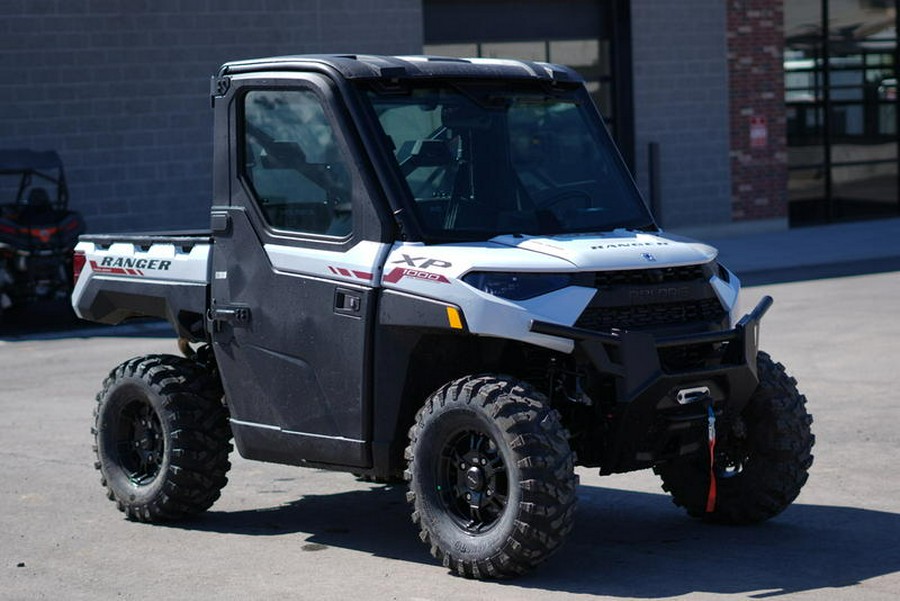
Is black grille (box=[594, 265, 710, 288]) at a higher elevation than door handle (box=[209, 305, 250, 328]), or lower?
higher

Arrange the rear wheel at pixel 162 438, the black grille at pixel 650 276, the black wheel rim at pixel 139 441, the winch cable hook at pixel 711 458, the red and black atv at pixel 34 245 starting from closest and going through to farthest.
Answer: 1. the black grille at pixel 650 276
2. the winch cable hook at pixel 711 458
3. the rear wheel at pixel 162 438
4. the black wheel rim at pixel 139 441
5. the red and black atv at pixel 34 245

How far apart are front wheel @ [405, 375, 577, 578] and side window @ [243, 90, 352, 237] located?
1045 millimetres

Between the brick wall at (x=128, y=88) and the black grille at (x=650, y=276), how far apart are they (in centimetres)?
1475

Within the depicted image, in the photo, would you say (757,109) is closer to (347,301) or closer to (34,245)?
(34,245)

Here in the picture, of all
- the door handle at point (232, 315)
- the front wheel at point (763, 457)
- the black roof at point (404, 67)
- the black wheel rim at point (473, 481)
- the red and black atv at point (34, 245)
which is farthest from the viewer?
the red and black atv at point (34, 245)

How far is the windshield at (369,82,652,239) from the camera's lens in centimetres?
756

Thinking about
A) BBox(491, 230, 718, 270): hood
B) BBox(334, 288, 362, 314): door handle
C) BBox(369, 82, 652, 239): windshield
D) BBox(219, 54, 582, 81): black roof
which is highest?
BBox(219, 54, 582, 81): black roof

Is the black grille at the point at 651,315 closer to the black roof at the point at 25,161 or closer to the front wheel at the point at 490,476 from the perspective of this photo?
the front wheel at the point at 490,476

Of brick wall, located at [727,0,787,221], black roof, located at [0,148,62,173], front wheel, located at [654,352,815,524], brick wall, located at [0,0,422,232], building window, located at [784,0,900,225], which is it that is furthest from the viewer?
building window, located at [784,0,900,225]

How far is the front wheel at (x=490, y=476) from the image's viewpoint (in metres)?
6.84

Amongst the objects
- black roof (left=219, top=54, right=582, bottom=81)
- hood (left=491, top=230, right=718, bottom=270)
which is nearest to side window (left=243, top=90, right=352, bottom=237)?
black roof (left=219, top=54, right=582, bottom=81)

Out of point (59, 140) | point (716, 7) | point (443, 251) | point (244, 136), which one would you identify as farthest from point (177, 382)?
point (716, 7)

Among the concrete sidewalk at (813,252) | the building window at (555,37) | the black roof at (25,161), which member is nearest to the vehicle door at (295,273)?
the black roof at (25,161)

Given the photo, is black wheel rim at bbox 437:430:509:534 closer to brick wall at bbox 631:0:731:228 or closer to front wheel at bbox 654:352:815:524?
front wheel at bbox 654:352:815:524
